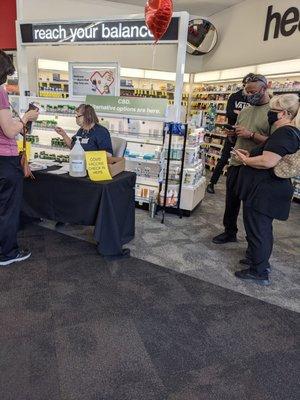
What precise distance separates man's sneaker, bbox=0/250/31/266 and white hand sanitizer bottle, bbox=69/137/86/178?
34.2 inches

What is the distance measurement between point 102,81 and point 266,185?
290 cm

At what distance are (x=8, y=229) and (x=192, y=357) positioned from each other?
1833mm

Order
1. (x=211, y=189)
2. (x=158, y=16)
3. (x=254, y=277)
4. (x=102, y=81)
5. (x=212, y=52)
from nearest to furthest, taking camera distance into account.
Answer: (x=254, y=277), (x=158, y=16), (x=102, y=81), (x=211, y=189), (x=212, y=52)

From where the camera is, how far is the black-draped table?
9.16ft

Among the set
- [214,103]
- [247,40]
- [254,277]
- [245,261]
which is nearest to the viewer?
[254,277]

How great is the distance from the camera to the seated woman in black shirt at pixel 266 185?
2.38 metres

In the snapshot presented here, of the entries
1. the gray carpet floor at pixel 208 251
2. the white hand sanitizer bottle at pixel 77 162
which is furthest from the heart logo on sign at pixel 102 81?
the white hand sanitizer bottle at pixel 77 162

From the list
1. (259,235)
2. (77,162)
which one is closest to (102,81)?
(77,162)

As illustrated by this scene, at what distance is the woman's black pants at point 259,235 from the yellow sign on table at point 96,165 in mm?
1293

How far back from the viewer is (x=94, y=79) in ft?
14.5

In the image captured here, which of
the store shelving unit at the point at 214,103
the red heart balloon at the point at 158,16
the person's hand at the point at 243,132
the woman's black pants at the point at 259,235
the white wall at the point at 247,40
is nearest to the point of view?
the woman's black pants at the point at 259,235

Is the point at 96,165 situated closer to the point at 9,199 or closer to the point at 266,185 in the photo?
the point at 9,199

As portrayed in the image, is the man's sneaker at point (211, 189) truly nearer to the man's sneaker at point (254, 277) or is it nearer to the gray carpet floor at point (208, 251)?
the gray carpet floor at point (208, 251)

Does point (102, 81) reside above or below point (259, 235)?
above
